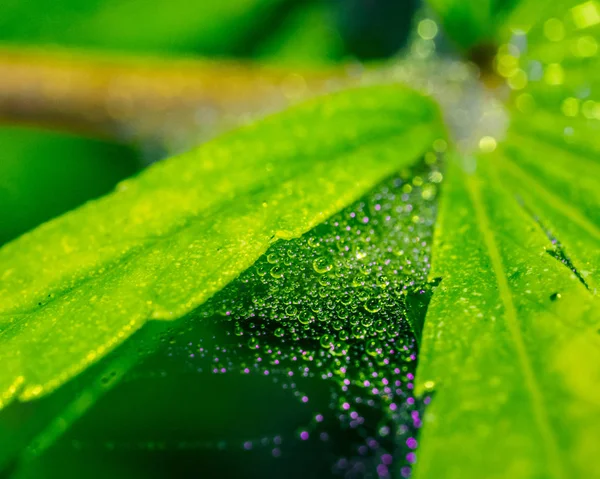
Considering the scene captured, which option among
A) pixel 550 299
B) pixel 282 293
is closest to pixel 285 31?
pixel 282 293

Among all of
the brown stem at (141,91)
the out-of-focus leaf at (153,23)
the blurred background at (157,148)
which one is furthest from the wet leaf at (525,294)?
the out-of-focus leaf at (153,23)

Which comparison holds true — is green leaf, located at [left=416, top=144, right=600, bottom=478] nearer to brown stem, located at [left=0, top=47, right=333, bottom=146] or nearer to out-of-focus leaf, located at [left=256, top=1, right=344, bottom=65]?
brown stem, located at [left=0, top=47, right=333, bottom=146]

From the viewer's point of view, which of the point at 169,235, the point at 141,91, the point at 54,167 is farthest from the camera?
the point at 54,167

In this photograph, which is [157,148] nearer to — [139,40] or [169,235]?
[139,40]

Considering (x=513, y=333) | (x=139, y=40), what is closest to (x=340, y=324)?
(x=513, y=333)

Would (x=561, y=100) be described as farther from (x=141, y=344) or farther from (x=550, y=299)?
(x=141, y=344)
